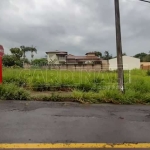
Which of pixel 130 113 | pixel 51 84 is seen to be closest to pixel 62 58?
pixel 51 84

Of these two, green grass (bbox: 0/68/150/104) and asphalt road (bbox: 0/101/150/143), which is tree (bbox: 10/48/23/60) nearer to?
green grass (bbox: 0/68/150/104)

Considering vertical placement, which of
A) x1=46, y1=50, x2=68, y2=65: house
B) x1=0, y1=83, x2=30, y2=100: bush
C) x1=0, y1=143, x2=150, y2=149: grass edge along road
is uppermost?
x1=46, y1=50, x2=68, y2=65: house

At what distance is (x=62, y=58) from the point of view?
57906 millimetres

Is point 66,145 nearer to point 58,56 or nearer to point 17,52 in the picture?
point 17,52

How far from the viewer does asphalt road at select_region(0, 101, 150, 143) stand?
10.9ft

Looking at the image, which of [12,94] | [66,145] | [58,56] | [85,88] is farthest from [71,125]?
[58,56]

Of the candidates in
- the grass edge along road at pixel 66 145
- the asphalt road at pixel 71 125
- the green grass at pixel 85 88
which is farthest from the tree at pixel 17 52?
the grass edge along road at pixel 66 145

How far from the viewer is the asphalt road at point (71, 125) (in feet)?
10.9

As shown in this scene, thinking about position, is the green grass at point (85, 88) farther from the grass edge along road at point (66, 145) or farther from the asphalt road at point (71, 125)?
the grass edge along road at point (66, 145)

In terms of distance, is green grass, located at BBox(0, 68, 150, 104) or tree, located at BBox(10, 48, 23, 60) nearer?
green grass, located at BBox(0, 68, 150, 104)

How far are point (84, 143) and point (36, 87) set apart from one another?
5586 millimetres

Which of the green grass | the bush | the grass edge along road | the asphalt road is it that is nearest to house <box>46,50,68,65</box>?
the green grass

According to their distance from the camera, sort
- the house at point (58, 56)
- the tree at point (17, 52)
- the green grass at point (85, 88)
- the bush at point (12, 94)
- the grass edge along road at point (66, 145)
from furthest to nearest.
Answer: the house at point (58, 56), the tree at point (17, 52), the green grass at point (85, 88), the bush at point (12, 94), the grass edge along road at point (66, 145)

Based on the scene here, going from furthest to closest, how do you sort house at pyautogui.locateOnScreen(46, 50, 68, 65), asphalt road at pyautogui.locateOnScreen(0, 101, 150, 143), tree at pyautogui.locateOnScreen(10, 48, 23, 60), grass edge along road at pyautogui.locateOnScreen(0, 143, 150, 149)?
house at pyautogui.locateOnScreen(46, 50, 68, 65) < tree at pyautogui.locateOnScreen(10, 48, 23, 60) < asphalt road at pyautogui.locateOnScreen(0, 101, 150, 143) < grass edge along road at pyautogui.locateOnScreen(0, 143, 150, 149)
